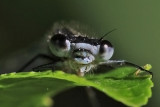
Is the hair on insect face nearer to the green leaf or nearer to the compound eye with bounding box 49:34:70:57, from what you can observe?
the compound eye with bounding box 49:34:70:57

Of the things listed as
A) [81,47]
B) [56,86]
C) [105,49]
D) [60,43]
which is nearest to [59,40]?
[60,43]

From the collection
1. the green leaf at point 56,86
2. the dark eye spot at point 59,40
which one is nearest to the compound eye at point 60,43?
the dark eye spot at point 59,40

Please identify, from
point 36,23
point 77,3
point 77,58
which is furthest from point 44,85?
point 36,23

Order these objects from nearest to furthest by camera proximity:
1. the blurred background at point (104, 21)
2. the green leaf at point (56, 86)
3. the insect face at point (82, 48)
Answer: the green leaf at point (56, 86) < the insect face at point (82, 48) < the blurred background at point (104, 21)

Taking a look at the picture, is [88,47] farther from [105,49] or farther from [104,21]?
[104,21]

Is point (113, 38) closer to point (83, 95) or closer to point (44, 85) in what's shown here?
point (83, 95)

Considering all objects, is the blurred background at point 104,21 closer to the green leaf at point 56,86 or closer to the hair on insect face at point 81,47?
the hair on insect face at point 81,47
